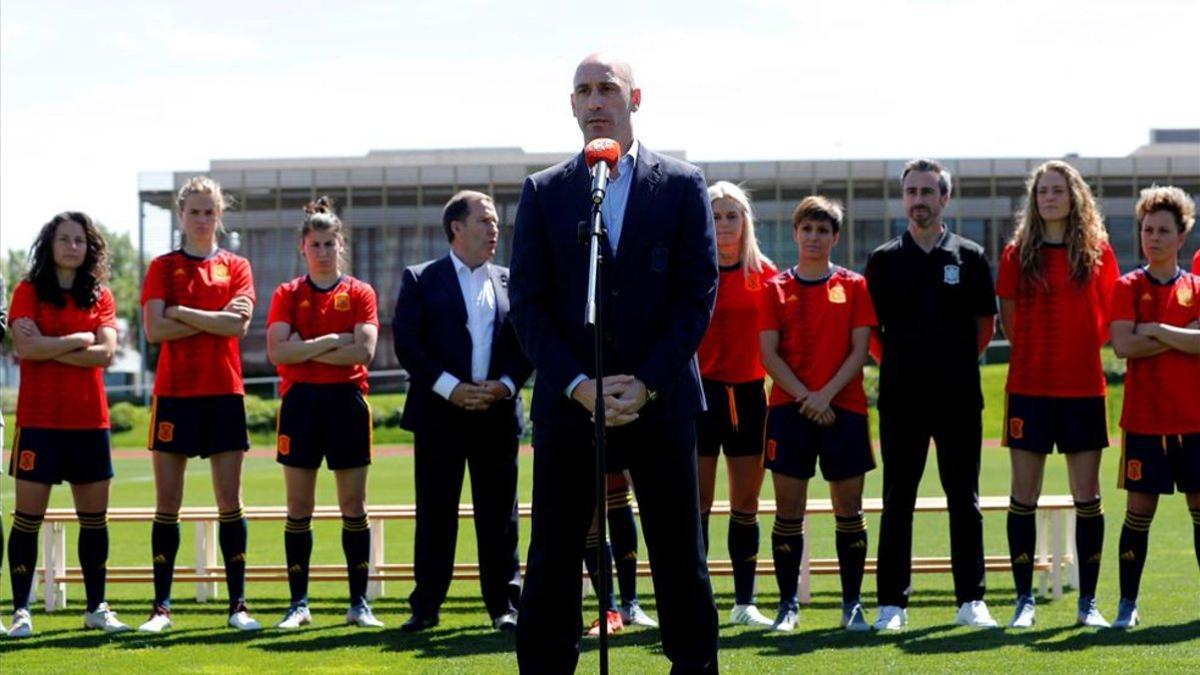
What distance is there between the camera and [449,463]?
8.56m

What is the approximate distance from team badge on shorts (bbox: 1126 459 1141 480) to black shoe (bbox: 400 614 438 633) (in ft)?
11.9

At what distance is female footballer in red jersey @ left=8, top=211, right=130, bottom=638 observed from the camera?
8.42 meters

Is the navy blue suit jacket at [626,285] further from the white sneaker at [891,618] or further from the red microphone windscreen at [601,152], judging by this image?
the white sneaker at [891,618]

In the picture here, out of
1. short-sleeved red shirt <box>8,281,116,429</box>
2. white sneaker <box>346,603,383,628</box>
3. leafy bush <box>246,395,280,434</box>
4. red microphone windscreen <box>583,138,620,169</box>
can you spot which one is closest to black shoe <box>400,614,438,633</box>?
white sneaker <box>346,603,383,628</box>

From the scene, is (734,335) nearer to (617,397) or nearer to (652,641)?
(652,641)

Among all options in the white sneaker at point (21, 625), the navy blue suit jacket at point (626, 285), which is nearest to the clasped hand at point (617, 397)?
the navy blue suit jacket at point (626, 285)

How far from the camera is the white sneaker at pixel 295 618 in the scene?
28.2 ft

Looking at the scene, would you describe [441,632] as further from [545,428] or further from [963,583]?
[545,428]

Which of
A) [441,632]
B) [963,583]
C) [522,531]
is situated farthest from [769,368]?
[522,531]

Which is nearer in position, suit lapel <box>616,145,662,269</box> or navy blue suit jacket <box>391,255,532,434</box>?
suit lapel <box>616,145,662,269</box>

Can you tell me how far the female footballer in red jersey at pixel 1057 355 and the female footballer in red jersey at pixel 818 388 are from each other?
753 mm

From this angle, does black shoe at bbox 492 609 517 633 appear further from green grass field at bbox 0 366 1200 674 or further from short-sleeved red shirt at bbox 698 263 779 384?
short-sleeved red shirt at bbox 698 263 779 384

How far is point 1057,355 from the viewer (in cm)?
807

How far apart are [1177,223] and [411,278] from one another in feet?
13.0
